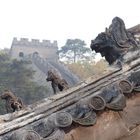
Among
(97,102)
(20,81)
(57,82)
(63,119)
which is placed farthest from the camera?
(20,81)

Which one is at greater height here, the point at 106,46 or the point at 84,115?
the point at 106,46

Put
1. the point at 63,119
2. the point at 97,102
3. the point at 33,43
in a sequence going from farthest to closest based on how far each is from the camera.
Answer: the point at 33,43, the point at 97,102, the point at 63,119

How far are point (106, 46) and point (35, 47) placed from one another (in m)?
65.7

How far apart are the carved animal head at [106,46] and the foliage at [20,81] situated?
3735 cm

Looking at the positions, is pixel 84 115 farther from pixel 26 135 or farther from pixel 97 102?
pixel 26 135

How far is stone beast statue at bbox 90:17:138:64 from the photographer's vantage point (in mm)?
4508

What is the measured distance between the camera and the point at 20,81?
148 feet

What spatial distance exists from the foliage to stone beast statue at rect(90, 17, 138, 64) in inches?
1472

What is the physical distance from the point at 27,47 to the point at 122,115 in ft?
216

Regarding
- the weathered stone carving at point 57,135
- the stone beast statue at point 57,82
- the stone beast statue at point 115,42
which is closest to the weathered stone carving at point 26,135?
the weathered stone carving at point 57,135

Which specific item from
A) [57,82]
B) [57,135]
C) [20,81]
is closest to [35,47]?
[20,81]

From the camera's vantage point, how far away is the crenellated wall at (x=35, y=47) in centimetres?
6794

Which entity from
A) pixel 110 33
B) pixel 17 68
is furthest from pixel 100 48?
pixel 17 68

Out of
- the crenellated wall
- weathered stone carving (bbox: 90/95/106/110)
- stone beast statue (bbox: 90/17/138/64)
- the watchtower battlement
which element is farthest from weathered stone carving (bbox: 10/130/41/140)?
the watchtower battlement
